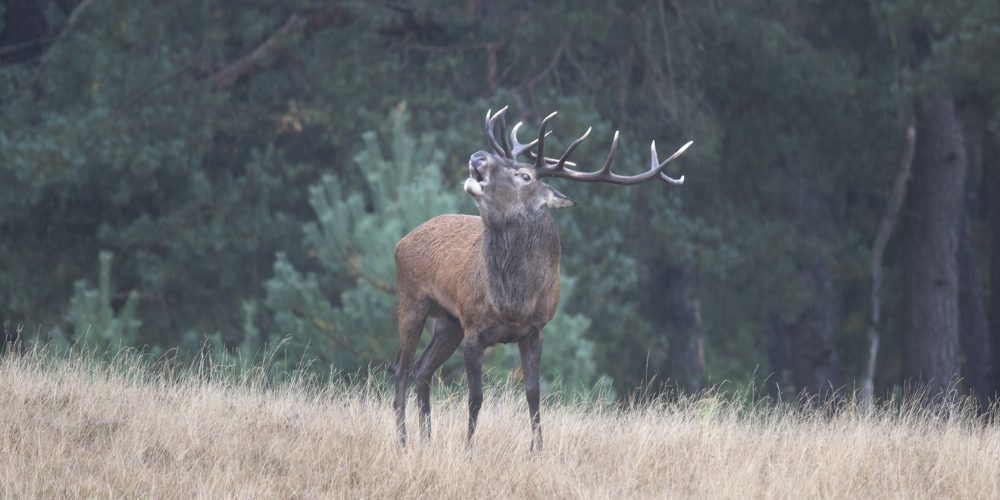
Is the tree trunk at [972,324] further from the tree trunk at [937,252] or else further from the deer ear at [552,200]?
the deer ear at [552,200]

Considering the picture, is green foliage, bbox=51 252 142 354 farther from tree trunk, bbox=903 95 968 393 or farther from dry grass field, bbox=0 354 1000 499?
tree trunk, bbox=903 95 968 393

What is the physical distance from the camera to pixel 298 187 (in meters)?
18.7

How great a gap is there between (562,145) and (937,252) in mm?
4641

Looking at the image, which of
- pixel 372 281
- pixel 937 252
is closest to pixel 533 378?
pixel 372 281

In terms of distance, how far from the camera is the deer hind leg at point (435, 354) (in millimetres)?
7195

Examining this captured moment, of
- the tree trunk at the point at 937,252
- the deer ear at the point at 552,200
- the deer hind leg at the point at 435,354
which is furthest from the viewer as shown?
the tree trunk at the point at 937,252

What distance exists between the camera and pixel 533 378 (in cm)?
682

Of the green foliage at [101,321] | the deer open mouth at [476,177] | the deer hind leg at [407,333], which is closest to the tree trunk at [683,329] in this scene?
the green foliage at [101,321]

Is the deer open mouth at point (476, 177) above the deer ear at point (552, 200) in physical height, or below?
above

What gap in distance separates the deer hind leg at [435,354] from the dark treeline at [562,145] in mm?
7980

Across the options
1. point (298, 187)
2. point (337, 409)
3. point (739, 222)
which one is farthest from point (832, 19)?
point (337, 409)

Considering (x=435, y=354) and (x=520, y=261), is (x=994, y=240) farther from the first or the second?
(x=520, y=261)

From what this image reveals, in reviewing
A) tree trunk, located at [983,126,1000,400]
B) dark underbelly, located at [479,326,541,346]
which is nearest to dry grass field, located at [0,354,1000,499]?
Answer: dark underbelly, located at [479,326,541,346]

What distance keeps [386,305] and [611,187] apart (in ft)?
18.4
